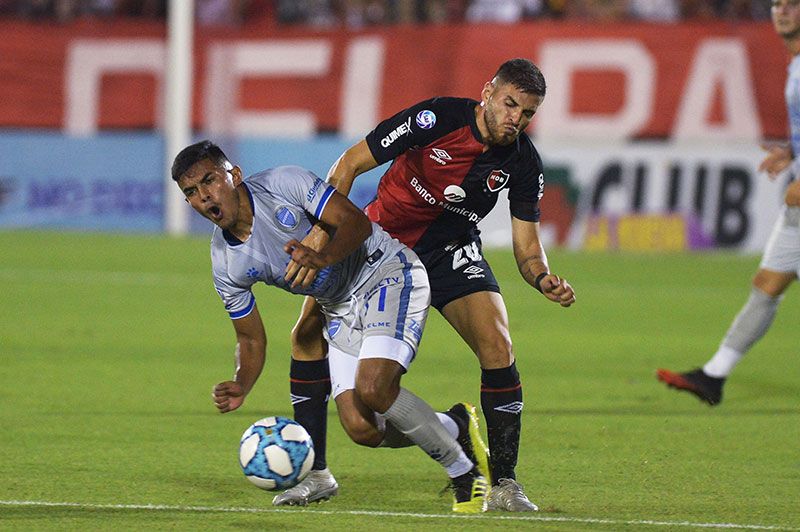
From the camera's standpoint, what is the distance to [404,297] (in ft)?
19.2

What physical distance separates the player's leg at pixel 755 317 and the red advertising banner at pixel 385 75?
30.9ft

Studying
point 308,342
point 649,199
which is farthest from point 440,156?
point 649,199

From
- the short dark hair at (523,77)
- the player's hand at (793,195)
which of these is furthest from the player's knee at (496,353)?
the player's hand at (793,195)

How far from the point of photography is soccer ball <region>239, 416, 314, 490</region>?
5.59m

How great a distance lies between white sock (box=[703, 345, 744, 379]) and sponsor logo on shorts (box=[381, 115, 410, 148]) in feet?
9.96

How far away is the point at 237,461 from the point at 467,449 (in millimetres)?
1177

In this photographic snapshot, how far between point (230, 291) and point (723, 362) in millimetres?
3582

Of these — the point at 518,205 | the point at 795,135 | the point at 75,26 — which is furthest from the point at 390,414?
the point at 75,26

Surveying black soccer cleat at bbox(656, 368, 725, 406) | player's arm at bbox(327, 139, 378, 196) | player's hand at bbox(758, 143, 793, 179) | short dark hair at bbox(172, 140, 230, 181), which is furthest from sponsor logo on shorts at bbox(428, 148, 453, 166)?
black soccer cleat at bbox(656, 368, 725, 406)

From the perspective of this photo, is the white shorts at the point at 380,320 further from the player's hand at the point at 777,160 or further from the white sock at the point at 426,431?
the player's hand at the point at 777,160

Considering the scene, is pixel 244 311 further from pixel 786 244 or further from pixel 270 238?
pixel 786 244

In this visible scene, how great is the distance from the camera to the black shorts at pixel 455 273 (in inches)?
244

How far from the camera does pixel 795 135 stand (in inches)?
315

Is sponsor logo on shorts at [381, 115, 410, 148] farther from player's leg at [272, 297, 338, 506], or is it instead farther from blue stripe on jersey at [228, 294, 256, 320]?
blue stripe on jersey at [228, 294, 256, 320]
